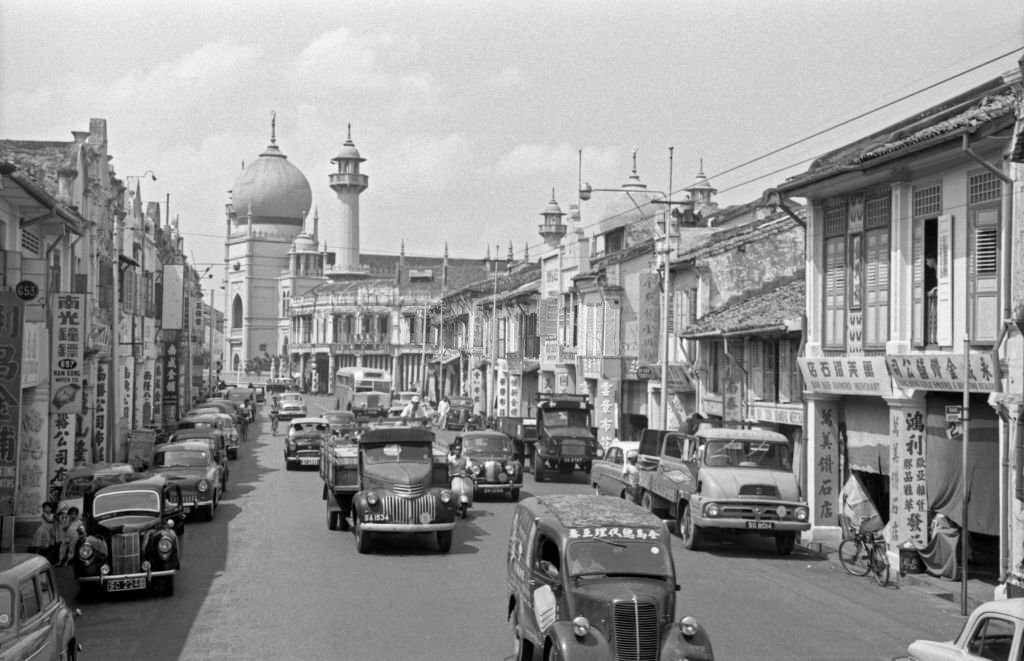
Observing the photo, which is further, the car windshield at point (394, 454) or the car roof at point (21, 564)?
the car windshield at point (394, 454)

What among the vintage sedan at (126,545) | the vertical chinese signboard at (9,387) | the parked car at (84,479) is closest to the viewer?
the vintage sedan at (126,545)

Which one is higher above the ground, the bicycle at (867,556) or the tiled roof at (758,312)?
the tiled roof at (758,312)

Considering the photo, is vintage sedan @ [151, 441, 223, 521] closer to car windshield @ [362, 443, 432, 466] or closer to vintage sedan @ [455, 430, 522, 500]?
car windshield @ [362, 443, 432, 466]

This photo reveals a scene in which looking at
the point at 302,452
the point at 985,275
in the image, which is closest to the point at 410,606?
the point at 985,275

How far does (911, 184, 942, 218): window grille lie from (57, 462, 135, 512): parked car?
17.3m

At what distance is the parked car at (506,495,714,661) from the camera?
1142cm

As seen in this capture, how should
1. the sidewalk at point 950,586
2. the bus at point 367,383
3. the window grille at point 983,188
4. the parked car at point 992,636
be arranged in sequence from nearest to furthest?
the parked car at point 992,636 < the sidewalk at point 950,586 < the window grille at point 983,188 < the bus at point 367,383

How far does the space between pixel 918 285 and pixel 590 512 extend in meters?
11.3

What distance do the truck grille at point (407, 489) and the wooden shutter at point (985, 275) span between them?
33.5 ft

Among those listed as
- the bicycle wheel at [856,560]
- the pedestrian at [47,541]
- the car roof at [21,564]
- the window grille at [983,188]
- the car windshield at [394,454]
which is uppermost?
the window grille at [983,188]

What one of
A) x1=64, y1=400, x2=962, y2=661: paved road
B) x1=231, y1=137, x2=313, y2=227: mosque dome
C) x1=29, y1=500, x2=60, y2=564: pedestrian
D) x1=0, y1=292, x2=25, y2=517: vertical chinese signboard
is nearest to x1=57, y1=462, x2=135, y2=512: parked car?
x1=64, y1=400, x2=962, y2=661: paved road

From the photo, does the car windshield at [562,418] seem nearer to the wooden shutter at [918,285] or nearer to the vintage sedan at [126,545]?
the wooden shutter at [918,285]

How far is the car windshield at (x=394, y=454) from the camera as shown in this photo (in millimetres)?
23703

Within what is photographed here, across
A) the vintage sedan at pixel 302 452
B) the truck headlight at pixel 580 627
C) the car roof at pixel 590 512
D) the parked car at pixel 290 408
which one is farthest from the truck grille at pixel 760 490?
the parked car at pixel 290 408
